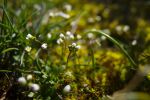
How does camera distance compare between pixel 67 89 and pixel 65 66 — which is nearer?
pixel 67 89

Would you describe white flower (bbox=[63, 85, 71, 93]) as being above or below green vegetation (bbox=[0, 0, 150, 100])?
below

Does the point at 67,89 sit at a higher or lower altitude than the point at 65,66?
lower

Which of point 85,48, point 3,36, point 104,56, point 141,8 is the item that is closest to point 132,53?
point 104,56

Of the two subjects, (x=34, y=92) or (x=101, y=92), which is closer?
(x=34, y=92)

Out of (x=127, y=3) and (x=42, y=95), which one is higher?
(x=127, y=3)

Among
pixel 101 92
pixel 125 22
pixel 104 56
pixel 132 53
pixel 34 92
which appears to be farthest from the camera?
pixel 125 22

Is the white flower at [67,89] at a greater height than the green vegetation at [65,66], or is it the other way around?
the green vegetation at [65,66]

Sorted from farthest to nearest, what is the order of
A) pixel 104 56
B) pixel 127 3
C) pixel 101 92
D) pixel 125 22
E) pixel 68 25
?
pixel 127 3, pixel 125 22, pixel 68 25, pixel 104 56, pixel 101 92

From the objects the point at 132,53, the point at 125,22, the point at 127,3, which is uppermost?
the point at 127,3

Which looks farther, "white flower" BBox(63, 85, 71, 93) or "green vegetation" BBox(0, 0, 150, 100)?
"green vegetation" BBox(0, 0, 150, 100)

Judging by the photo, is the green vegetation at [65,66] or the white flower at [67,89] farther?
the green vegetation at [65,66]

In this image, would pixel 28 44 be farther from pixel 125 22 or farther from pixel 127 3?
pixel 127 3
